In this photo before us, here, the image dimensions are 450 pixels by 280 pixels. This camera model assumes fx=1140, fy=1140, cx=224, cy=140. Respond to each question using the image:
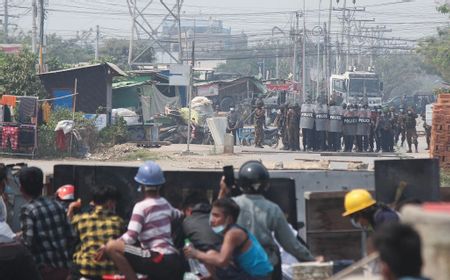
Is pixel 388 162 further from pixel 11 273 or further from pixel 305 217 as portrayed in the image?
pixel 11 273

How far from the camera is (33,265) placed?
8.07m

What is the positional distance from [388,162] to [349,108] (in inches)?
1067

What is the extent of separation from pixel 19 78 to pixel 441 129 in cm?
1766

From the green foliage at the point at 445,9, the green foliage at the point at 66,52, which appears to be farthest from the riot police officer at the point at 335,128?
the green foliage at the point at 66,52

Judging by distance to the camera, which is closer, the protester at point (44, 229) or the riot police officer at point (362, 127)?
the protester at point (44, 229)

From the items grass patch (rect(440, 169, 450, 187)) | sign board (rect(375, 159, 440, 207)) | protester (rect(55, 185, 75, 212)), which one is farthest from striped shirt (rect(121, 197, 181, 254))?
grass patch (rect(440, 169, 450, 187))

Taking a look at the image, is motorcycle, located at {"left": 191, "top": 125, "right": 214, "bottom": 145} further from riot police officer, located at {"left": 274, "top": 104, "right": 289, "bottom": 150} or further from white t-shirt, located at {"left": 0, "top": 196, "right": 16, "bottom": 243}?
white t-shirt, located at {"left": 0, "top": 196, "right": 16, "bottom": 243}

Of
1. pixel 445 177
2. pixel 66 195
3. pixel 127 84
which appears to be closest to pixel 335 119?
pixel 127 84

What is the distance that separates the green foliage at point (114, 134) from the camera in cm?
3275

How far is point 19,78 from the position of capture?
3472 centimetres

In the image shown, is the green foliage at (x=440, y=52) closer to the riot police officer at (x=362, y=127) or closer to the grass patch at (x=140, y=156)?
the riot police officer at (x=362, y=127)

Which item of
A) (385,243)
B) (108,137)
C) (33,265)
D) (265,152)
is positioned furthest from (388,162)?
(265,152)

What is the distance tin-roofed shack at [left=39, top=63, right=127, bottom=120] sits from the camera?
1412 inches

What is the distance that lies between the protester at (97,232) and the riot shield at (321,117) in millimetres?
27927
